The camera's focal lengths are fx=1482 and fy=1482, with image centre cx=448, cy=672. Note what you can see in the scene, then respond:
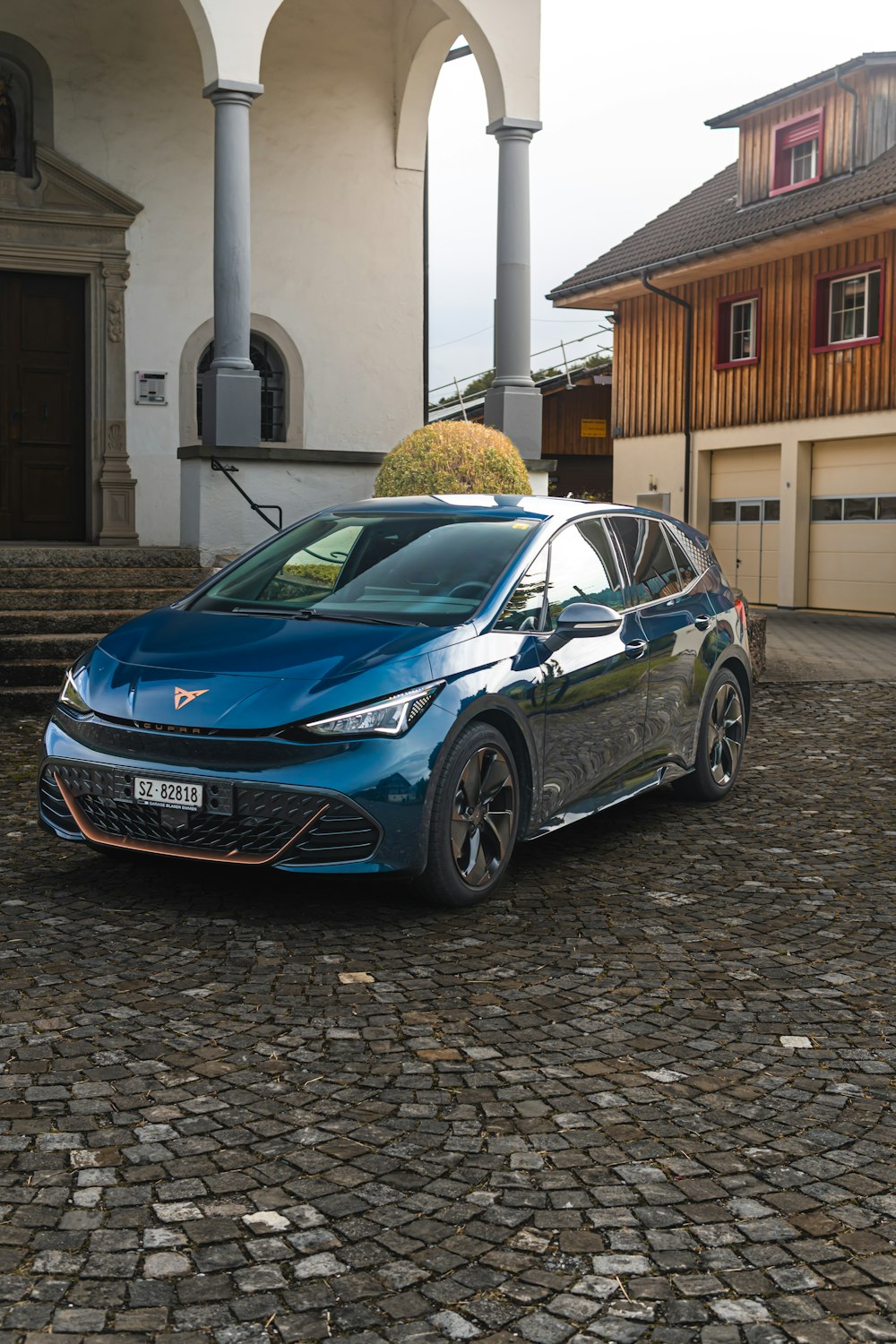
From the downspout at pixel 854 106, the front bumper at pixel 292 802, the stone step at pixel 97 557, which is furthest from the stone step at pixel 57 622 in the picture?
the downspout at pixel 854 106

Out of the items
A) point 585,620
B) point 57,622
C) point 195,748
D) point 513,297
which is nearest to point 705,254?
point 513,297

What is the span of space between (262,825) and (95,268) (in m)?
11.9

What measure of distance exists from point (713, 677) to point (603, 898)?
215cm

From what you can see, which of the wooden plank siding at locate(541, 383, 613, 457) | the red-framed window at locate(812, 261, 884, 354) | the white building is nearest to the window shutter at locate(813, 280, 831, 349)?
the red-framed window at locate(812, 261, 884, 354)

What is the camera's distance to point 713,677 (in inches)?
304

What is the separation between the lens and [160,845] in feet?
17.6

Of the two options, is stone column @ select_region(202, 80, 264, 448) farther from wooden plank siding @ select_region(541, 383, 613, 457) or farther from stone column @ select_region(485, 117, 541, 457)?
wooden plank siding @ select_region(541, 383, 613, 457)

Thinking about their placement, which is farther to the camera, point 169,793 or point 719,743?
point 719,743

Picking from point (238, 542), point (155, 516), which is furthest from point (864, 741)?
point (155, 516)

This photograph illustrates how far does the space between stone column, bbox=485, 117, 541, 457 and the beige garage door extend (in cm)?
1059

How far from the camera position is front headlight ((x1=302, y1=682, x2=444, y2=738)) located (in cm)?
521

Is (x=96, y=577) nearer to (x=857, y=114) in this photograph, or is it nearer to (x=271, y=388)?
(x=271, y=388)

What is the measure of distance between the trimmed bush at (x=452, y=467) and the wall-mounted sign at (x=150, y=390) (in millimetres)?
3852

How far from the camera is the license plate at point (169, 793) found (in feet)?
17.2
